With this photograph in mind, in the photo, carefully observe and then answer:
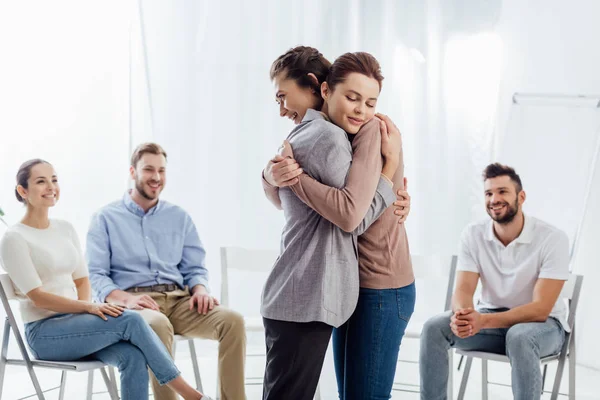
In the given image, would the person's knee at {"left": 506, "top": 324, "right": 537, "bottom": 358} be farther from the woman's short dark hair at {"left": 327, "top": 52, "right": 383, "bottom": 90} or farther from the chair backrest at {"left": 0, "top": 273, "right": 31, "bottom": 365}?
the chair backrest at {"left": 0, "top": 273, "right": 31, "bottom": 365}

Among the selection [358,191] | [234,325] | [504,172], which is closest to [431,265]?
[504,172]

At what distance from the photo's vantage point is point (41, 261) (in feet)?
8.76

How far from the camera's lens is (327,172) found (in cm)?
149

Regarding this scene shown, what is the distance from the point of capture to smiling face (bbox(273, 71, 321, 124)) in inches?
63.4

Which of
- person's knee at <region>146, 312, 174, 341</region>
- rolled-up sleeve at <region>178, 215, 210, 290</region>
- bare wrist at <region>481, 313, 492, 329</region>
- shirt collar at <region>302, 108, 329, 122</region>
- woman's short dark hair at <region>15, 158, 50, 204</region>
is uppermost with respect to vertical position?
shirt collar at <region>302, 108, 329, 122</region>

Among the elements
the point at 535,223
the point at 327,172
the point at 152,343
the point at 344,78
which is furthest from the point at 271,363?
the point at 535,223

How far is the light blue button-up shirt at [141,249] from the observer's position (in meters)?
3.12

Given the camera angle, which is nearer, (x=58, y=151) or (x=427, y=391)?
(x=427, y=391)

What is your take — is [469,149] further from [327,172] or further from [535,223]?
[327,172]

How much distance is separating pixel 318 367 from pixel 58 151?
9.60 ft

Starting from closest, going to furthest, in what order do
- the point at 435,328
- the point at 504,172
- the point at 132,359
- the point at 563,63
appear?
the point at 132,359, the point at 435,328, the point at 504,172, the point at 563,63

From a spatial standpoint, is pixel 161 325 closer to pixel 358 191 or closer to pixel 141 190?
pixel 141 190

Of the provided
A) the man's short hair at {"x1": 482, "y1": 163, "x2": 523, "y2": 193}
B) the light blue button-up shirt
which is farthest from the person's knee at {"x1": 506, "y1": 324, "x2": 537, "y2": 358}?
the light blue button-up shirt

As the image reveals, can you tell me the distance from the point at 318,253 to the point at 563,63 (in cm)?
337
